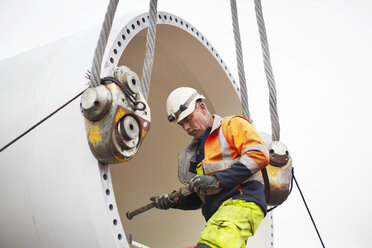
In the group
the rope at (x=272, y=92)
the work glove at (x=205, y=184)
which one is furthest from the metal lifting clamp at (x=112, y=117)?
the rope at (x=272, y=92)

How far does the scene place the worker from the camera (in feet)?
5.21

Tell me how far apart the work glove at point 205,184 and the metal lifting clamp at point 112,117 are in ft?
1.05

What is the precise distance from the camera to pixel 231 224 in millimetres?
1563

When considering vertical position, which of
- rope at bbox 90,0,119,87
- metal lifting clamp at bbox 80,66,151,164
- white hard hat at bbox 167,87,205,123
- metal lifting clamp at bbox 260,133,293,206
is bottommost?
metal lifting clamp at bbox 260,133,293,206

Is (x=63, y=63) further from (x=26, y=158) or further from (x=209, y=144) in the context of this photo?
(x=209, y=144)

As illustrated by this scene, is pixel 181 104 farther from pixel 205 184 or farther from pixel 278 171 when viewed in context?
pixel 278 171

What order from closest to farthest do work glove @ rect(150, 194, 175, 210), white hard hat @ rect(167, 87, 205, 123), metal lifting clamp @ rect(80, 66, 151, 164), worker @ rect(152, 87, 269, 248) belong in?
metal lifting clamp @ rect(80, 66, 151, 164) → worker @ rect(152, 87, 269, 248) → white hard hat @ rect(167, 87, 205, 123) → work glove @ rect(150, 194, 175, 210)

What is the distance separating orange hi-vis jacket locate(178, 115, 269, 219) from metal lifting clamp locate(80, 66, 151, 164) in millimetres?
395

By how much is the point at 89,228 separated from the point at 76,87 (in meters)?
0.51

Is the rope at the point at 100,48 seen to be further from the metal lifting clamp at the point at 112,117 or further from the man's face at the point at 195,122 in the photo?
the man's face at the point at 195,122

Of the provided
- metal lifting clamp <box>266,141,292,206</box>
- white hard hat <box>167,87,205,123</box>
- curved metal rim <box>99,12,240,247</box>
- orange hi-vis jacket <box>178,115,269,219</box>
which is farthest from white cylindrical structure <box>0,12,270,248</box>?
metal lifting clamp <box>266,141,292,206</box>

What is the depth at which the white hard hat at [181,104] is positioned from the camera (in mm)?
1876

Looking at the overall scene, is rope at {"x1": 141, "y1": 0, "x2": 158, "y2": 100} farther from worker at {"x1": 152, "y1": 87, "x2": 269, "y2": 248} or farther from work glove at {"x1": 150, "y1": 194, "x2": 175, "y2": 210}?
work glove at {"x1": 150, "y1": 194, "x2": 175, "y2": 210}

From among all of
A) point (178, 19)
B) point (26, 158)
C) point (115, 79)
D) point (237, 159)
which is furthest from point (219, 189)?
point (178, 19)
